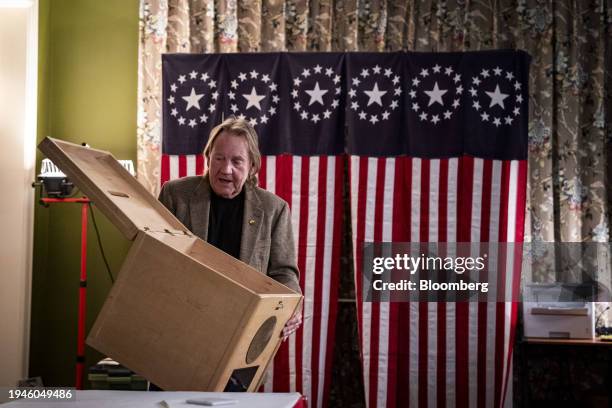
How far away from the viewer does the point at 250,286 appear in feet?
7.46

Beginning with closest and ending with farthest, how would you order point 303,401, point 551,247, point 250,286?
point 303,401
point 250,286
point 551,247

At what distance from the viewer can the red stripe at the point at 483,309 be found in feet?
14.5

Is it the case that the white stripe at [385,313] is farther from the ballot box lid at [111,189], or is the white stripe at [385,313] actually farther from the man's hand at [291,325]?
the ballot box lid at [111,189]

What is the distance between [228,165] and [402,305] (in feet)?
7.22

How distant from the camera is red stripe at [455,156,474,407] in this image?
443cm

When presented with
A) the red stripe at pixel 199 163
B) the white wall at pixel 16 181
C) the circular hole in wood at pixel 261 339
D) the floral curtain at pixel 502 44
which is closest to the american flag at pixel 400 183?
the red stripe at pixel 199 163

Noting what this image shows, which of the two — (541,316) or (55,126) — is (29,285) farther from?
(541,316)

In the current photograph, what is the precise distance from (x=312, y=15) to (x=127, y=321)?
3.33 m

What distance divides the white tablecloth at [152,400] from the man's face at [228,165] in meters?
0.92

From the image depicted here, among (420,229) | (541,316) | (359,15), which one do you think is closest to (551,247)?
(541,316)

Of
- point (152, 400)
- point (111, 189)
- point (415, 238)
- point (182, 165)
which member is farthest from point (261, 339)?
point (182, 165)

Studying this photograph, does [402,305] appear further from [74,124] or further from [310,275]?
[74,124]

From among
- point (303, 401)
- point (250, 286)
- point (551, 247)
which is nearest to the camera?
point (303, 401)

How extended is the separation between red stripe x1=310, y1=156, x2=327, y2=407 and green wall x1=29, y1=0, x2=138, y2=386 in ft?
4.05
